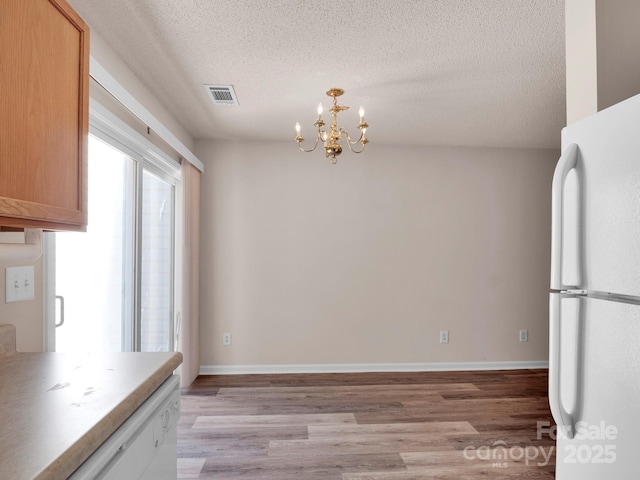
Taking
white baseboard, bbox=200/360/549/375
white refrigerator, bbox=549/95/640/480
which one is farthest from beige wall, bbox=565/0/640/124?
white baseboard, bbox=200/360/549/375

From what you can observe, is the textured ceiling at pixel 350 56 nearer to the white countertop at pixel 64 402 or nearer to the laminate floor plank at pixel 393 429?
the white countertop at pixel 64 402

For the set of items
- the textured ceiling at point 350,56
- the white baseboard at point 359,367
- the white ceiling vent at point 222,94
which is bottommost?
the white baseboard at point 359,367

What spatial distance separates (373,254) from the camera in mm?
4285

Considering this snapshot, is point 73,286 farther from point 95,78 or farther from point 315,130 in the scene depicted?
point 315,130

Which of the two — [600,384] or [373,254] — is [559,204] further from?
[373,254]

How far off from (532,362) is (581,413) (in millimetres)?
3871

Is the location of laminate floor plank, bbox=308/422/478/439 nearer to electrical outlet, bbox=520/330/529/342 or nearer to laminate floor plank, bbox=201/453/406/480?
laminate floor plank, bbox=201/453/406/480

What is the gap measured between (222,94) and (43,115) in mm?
1847

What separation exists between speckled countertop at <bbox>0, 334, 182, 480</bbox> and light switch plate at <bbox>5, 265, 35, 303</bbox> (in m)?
0.22

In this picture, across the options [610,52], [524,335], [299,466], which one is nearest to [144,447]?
[299,466]

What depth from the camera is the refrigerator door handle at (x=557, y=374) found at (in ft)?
3.57

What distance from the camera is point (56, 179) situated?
4.07 feet

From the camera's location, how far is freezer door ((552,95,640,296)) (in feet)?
2.97

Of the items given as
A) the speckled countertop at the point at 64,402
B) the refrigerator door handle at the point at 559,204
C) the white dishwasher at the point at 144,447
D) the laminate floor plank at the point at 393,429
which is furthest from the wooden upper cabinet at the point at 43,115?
the laminate floor plank at the point at 393,429
